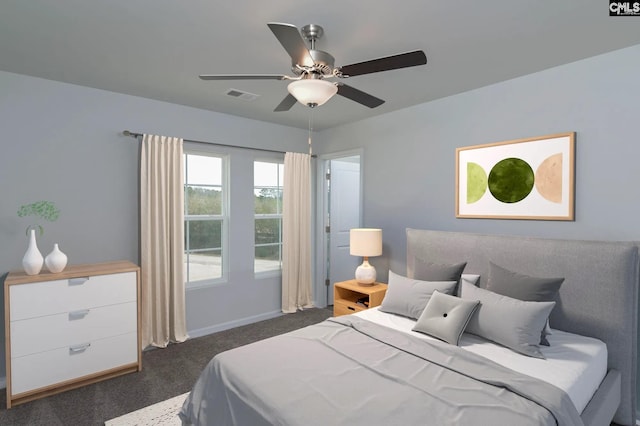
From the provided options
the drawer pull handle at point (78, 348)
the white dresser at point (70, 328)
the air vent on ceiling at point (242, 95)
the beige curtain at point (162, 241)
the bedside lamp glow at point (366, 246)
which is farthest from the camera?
the bedside lamp glow at point (366, 246)

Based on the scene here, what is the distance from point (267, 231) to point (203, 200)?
99 cm

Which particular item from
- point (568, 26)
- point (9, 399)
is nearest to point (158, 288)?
point (9, 399)

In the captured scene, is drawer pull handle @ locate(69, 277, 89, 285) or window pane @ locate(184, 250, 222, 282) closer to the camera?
drawer pull handle @ locate(69, 277, 89, 285)

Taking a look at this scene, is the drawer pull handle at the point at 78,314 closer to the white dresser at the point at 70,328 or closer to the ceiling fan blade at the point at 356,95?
the white dresser at the point at 70,328

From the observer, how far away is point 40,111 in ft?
9.94

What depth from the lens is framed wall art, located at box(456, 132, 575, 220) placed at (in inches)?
106

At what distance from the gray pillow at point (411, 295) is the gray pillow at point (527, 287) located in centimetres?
36

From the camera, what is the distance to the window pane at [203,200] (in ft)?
13.2

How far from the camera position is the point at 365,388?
1.69 metres

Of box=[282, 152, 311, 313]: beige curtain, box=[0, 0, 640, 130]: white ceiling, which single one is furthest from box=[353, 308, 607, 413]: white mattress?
box=[282, 152, 311, 313]: beige curtain

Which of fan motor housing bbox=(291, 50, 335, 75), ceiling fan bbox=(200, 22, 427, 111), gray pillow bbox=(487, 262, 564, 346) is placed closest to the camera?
ceiling fan bbox=(200, 22, 427, 111)

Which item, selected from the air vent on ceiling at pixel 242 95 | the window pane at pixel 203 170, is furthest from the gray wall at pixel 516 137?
the window pane at pixel 203 170

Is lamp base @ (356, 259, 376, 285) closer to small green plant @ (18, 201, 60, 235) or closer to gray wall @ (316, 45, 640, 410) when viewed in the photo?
gray wall @ (316, 45, 640, 410)

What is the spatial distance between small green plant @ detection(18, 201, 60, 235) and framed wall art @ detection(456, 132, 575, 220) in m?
3.65
